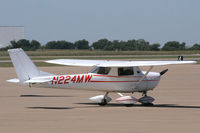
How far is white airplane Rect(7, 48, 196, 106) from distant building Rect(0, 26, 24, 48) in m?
97.9

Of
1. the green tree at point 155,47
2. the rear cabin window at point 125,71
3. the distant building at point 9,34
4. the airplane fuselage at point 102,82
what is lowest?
the green tree at point 155,47

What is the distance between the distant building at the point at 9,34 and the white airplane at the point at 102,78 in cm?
9790

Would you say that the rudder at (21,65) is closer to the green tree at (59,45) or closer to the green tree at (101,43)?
the green tree at (101,43)

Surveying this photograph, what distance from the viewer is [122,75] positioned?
52.0 ft

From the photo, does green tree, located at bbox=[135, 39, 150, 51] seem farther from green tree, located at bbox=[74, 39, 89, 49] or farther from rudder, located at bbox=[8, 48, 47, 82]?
rudder, located at bbox=[8, 48, 47, 82]

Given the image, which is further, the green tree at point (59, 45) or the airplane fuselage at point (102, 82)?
the green tree at point (59, 45)

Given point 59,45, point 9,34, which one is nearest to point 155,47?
point 59,45

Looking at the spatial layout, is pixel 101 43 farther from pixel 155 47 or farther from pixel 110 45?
pixel 155 47

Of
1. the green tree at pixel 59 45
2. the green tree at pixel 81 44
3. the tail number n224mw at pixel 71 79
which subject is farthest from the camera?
the green tree at pixel 81 44

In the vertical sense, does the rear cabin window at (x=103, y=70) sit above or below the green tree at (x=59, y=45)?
above

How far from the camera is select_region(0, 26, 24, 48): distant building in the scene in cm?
11379

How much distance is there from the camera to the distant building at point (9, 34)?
114 meters

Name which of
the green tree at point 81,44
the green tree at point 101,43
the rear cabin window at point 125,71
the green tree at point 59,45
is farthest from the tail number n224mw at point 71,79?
the green tree at point 81,44

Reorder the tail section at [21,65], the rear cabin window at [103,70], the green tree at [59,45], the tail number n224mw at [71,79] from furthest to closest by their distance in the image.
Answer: the green tree at [59,45]
the rear cabin window at [103,70]
the tail number n224mw at [71,79]
the tail section at [21,65]
